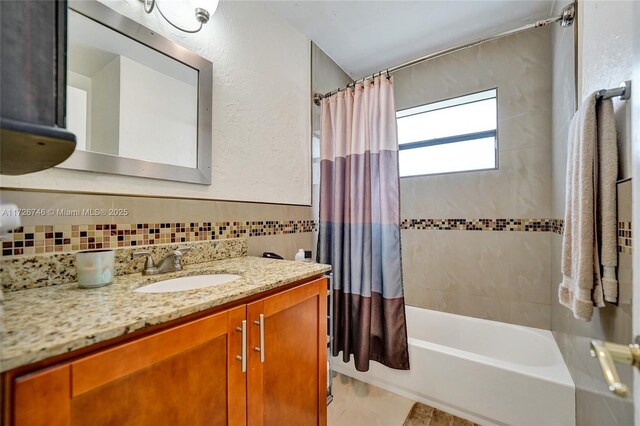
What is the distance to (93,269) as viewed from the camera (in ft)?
2.59

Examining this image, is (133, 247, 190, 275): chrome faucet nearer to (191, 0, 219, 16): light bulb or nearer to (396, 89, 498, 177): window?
(191, 0, 219, 16): light bulb

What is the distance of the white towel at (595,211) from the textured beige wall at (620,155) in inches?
0.9

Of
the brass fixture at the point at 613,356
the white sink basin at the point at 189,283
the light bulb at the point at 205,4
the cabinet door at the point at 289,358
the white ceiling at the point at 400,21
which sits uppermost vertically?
the white ceiling at the point at 400,21

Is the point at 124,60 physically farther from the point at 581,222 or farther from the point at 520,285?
the point at 520,285

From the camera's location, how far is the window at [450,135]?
2070 millimetres

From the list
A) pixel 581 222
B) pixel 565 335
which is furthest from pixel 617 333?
pixel 565 335

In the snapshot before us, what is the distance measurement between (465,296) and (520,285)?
38cm

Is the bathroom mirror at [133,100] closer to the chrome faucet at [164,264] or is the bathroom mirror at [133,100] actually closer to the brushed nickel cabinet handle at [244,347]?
the chrome faucet at [164,264]

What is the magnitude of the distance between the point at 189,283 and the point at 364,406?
1330 mm

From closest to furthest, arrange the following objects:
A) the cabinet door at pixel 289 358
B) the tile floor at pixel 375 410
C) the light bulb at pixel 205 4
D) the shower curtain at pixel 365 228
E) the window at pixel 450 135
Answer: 1. the cabinet door at pixel 289 358
2. the light bulb at pixel 205 4
3. the tile floor at pixel 375 410
4. the shower curtain at pixel 365 228
5. the window at pixel 450 135

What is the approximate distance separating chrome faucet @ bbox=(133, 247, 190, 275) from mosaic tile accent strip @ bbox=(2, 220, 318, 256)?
62 millimetres

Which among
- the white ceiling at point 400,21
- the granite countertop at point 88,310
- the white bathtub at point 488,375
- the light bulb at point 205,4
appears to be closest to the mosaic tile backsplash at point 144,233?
the granite countertop at point 88,310

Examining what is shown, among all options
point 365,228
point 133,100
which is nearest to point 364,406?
point 365,228

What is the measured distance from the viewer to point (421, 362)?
5.11 ft
